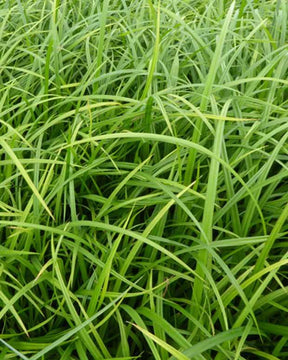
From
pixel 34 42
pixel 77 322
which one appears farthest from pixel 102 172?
pixel 34 42

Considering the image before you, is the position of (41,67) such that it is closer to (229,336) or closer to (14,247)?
(14,247)

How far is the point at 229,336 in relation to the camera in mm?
878

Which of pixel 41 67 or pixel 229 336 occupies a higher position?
pixel 41 67

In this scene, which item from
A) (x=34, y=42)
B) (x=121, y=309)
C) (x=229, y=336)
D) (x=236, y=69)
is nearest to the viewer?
(x=229, y=336)

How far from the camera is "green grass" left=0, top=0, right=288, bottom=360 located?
895 mm

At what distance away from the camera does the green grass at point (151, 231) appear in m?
0.90

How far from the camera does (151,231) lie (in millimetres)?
1021

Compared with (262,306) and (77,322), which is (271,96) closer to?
(262,306)

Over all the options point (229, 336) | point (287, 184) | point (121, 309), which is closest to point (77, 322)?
point (121, 309)

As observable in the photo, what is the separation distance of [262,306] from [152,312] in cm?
24

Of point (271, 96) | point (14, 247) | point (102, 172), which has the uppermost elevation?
point (271, 96)

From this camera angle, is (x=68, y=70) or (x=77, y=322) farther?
(x=68, y=70)

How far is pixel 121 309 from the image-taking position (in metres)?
0.99

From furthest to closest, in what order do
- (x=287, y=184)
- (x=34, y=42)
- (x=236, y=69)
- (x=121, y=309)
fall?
(x=34, y=42), (x=236, y=69), (x=287, y=184), (x=121, y=309)
